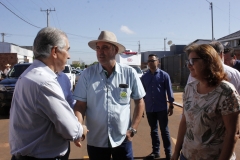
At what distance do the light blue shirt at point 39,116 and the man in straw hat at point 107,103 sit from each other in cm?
85

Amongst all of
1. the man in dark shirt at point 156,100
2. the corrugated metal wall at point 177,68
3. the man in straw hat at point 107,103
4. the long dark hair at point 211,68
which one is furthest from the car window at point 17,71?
the corrugated metal wall at point 177,68

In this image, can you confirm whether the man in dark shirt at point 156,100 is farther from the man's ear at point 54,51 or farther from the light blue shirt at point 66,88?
the man's ear at point 54,51

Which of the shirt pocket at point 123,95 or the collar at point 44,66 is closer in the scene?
the collar at point 44,66

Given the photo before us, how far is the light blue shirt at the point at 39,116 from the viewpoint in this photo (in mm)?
2107

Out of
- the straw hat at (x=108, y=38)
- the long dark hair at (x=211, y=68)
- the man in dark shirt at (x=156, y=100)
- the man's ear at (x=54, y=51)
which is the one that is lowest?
the man in dark shirt at (x=156, y=100)

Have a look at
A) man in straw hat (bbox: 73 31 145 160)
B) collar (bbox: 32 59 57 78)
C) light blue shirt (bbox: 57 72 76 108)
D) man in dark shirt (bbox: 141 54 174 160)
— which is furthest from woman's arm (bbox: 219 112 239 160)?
man in dark shirt (bbox: 141 54 174 160)

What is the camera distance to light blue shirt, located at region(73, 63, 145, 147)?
3.11m

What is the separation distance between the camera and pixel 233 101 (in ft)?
7.52

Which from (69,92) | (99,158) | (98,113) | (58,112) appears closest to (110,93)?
(98,113)

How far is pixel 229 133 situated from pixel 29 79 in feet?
5.29

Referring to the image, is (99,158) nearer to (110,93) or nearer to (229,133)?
(110,93)

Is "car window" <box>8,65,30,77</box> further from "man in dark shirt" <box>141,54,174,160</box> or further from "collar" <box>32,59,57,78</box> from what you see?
"collar" <box>32,59,57,78</box>

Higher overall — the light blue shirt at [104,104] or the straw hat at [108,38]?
the straw hat at [108,38]

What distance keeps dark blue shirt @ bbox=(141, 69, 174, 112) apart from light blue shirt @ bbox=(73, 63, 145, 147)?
7.15ft
